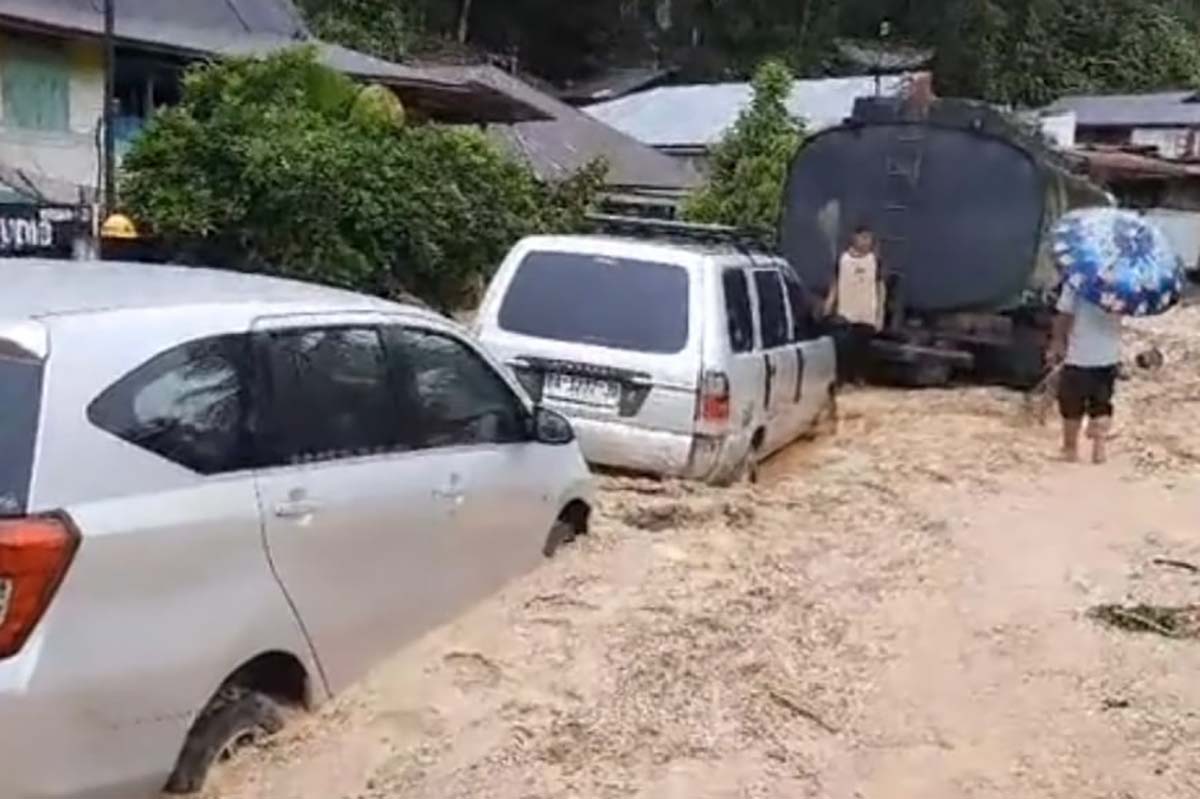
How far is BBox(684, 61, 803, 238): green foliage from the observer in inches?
902

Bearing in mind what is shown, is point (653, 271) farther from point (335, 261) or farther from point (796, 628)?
point (335, 261)

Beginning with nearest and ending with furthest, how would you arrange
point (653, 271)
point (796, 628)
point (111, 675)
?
point (111, 675) < point (796, 628) < point (653, 271)

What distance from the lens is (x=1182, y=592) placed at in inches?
294

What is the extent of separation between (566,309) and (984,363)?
26.7 ft

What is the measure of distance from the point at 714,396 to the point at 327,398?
4.32 metres

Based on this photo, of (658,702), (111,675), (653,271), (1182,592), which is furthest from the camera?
(653,271)

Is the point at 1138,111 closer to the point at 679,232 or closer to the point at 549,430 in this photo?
the point at 679,232

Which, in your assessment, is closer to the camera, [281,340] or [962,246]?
[281,340]

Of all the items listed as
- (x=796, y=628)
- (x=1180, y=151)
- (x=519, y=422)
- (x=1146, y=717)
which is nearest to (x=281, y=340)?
(x=519, y=422)

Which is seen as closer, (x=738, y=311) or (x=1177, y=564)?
(x=1177, y=564)

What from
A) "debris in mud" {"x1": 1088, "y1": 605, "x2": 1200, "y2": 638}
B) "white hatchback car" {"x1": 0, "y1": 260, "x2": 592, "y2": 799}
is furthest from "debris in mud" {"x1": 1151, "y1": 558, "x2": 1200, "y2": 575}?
"white hatchback car" {"x1": 0, "y1": 260, "x2": 592, "y2": 799}

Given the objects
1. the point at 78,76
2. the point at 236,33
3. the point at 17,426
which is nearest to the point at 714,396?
the point at 17,426

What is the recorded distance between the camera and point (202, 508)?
14.9ft

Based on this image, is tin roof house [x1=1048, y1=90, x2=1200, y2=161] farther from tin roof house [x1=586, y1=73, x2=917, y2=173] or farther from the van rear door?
the van rear door
